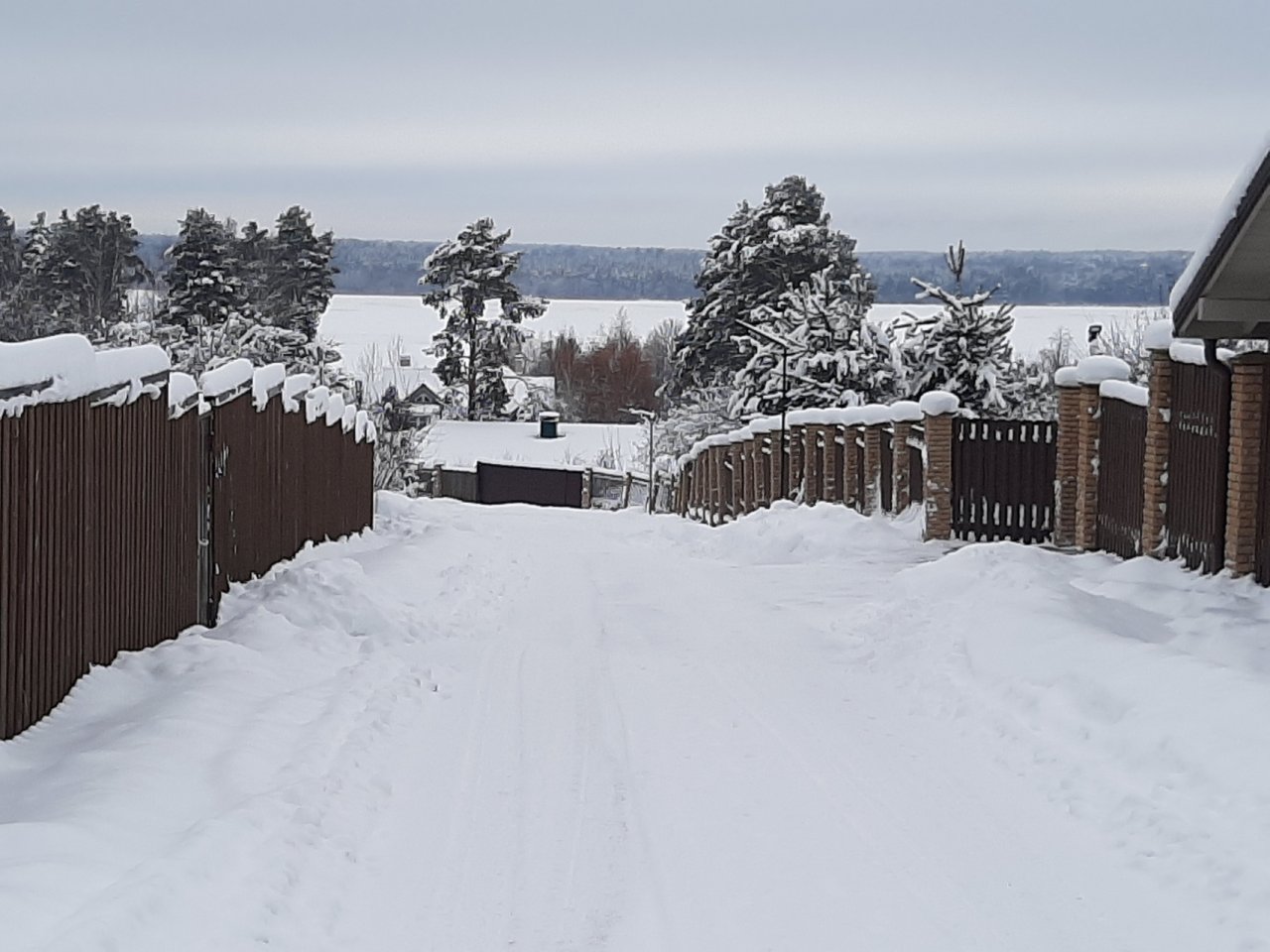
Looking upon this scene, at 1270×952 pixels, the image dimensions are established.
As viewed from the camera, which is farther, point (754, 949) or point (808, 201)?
point (808, 201)

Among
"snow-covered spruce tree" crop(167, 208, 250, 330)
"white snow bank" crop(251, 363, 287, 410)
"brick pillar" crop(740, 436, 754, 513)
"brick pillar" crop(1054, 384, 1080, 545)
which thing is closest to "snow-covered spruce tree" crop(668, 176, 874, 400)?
"snow-covered spruce tree" crop(167, 208, 250, 330)

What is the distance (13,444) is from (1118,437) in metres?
11.4

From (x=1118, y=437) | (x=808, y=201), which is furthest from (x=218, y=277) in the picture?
(x=1118, y=437)

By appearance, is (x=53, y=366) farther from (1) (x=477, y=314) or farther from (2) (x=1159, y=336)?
(1) (x=477, y=314)

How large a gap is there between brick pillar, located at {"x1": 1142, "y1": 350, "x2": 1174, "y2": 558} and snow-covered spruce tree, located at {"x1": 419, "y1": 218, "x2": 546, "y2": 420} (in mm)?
58799

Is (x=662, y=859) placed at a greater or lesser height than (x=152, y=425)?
lesser

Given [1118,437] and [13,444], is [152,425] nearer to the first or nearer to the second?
[13,444]

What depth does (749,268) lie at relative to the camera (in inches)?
2028

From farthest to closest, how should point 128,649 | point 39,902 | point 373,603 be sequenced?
point 373,603 < point 128,649 < point 39,902

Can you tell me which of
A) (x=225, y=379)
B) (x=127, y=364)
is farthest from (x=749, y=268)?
(x=127, y=364)

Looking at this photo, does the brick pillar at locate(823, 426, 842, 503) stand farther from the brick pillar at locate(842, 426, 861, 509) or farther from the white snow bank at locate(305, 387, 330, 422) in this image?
the white snow bank at locate(305, 387, 330, 422)

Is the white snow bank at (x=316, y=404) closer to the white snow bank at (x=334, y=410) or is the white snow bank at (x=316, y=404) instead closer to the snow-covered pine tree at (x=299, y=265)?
the white snow bank at (x=334, y=410)

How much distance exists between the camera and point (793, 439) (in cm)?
2622

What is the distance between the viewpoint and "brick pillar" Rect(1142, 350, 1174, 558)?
537 inches
